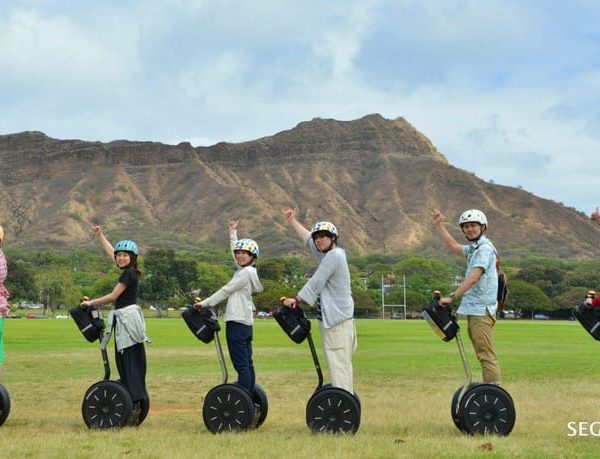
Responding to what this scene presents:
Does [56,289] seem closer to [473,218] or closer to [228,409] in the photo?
[228,409]

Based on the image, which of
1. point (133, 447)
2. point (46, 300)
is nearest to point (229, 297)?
point (133, 447)

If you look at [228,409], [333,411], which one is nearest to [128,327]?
[228,409]

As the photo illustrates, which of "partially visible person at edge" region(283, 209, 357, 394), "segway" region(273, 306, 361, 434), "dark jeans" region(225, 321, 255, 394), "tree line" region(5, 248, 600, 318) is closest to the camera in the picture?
"segway" region(273, 306, 361, 434)

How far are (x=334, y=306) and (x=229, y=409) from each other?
5.74 feet

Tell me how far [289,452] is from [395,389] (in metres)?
7.82

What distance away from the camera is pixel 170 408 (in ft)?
44.4

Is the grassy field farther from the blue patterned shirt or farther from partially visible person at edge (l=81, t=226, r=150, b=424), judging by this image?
the blue patterned shirt

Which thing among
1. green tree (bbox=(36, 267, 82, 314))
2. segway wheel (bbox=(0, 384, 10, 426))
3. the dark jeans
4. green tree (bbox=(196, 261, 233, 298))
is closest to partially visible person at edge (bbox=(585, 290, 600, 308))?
the dark jeans

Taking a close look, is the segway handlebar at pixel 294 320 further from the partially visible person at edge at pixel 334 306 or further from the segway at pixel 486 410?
the segway at pixel 486 410

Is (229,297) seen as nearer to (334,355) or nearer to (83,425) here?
(334,355)

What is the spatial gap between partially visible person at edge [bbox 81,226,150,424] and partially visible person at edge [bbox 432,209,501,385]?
3.83m

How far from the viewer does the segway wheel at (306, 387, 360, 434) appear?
33.6ft

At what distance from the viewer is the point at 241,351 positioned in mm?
10992

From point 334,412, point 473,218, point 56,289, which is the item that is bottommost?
point 334,412
